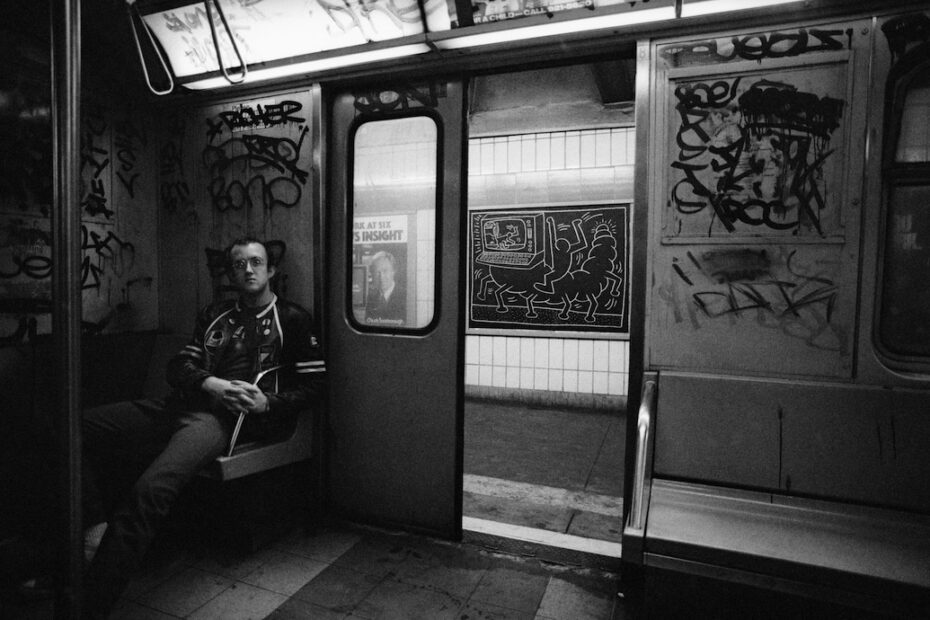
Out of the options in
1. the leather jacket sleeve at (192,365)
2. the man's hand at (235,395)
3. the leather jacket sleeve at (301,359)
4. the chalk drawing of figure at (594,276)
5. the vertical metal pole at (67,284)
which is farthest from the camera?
the chalk drawing of figure at (594,276)

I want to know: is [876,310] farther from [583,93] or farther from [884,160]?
[583,93]

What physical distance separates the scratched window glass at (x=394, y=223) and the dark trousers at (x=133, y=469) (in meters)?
→ 1.16

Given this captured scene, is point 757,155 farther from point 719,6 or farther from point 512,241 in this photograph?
point 512,241

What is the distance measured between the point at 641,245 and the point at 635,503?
1.26 meters

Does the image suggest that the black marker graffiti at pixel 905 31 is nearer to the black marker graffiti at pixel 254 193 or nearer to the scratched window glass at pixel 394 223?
the scratched window glass at pixel 394 223

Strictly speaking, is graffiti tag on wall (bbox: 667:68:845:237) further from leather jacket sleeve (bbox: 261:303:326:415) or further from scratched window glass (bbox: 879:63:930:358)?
leather jacket sleeve (bbox: 261:303:326:415)

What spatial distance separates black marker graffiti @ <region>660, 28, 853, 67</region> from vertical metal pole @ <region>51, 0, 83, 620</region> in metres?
2.49

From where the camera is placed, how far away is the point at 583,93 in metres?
5.66

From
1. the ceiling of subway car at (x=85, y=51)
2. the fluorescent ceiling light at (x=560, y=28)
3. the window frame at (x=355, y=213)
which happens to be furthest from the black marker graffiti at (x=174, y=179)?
the fluorescent ceiling light at (x=560, y=28)

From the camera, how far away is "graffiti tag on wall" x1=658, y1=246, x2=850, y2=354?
7.75 feet

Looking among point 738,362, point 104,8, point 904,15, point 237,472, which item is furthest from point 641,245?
point 104,8

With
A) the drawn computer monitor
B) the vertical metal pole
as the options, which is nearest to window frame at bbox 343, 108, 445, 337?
the vertical metal pole

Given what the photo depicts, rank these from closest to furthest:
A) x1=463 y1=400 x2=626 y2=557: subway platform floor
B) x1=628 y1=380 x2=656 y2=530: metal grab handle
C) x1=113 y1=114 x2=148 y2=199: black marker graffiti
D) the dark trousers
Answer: x1=628 y1=380 x2=656 y2=530: metal grab handle
the dark trousers
x1=463 y1=400 x2=626 y2=557: subway platform floor
x1=113 y1=114 x2=148 y2=199: black marker graffiti

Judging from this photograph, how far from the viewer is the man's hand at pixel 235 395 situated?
2.81 m
